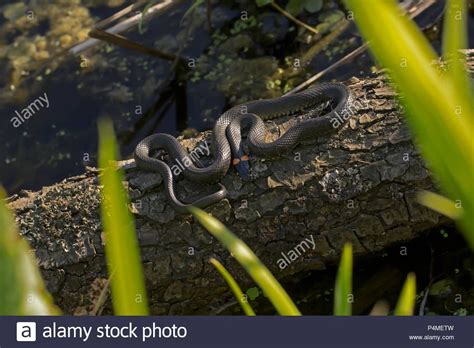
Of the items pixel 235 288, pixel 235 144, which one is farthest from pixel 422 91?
pixel 235 144

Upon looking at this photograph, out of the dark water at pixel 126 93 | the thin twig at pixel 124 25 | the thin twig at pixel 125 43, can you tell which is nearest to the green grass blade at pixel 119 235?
the dark water at pixel 126 93

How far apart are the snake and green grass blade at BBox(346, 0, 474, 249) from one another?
11.7 ft

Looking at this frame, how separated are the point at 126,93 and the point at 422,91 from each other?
6.71m

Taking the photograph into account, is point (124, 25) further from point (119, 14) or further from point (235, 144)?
point (235, 144)

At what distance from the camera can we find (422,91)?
2.05 feet

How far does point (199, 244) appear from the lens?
14.2ft

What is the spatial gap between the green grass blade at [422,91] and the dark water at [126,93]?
6167 mm

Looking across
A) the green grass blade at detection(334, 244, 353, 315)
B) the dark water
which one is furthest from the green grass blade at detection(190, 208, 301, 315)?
the dark water

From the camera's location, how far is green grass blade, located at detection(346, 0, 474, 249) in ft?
2.03

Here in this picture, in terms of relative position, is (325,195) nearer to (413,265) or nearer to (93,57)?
(413,265)

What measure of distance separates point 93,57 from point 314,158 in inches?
157

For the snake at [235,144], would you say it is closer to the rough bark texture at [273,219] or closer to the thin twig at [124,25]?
the rough bark texture at [273,219]

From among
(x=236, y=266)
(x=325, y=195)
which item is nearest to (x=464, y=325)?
(x=325, y=195)

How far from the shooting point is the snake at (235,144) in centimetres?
449
